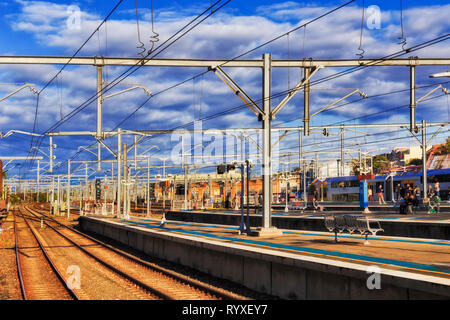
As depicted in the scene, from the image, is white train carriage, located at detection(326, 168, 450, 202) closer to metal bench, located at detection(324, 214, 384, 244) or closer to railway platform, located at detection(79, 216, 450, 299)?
railway platform, located at detection(79, 216, 450, 299)

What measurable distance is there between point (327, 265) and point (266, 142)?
9.12 metres

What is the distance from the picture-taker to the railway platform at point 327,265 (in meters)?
9.26

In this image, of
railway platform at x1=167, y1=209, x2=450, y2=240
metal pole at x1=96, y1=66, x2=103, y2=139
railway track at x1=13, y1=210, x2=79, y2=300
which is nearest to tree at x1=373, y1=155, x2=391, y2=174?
railway platform at x1=167, y1=209, x2=450, y2=240

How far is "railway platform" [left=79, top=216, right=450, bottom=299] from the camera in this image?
9.26m

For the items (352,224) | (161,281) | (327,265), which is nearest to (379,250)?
(352,224)

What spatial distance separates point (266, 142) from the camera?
19.2 metres

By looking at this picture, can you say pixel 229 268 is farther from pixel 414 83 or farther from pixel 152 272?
pixel 414 83

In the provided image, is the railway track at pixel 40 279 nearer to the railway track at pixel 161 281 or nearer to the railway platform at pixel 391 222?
the railway track at pixel 161 281

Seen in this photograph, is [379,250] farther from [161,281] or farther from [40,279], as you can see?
[40,279]

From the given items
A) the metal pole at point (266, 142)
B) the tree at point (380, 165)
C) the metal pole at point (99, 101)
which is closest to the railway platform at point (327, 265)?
the metal pole at point (266, 142)

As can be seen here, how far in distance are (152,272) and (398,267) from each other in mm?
9877

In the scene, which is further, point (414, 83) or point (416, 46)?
point (414, 83)
